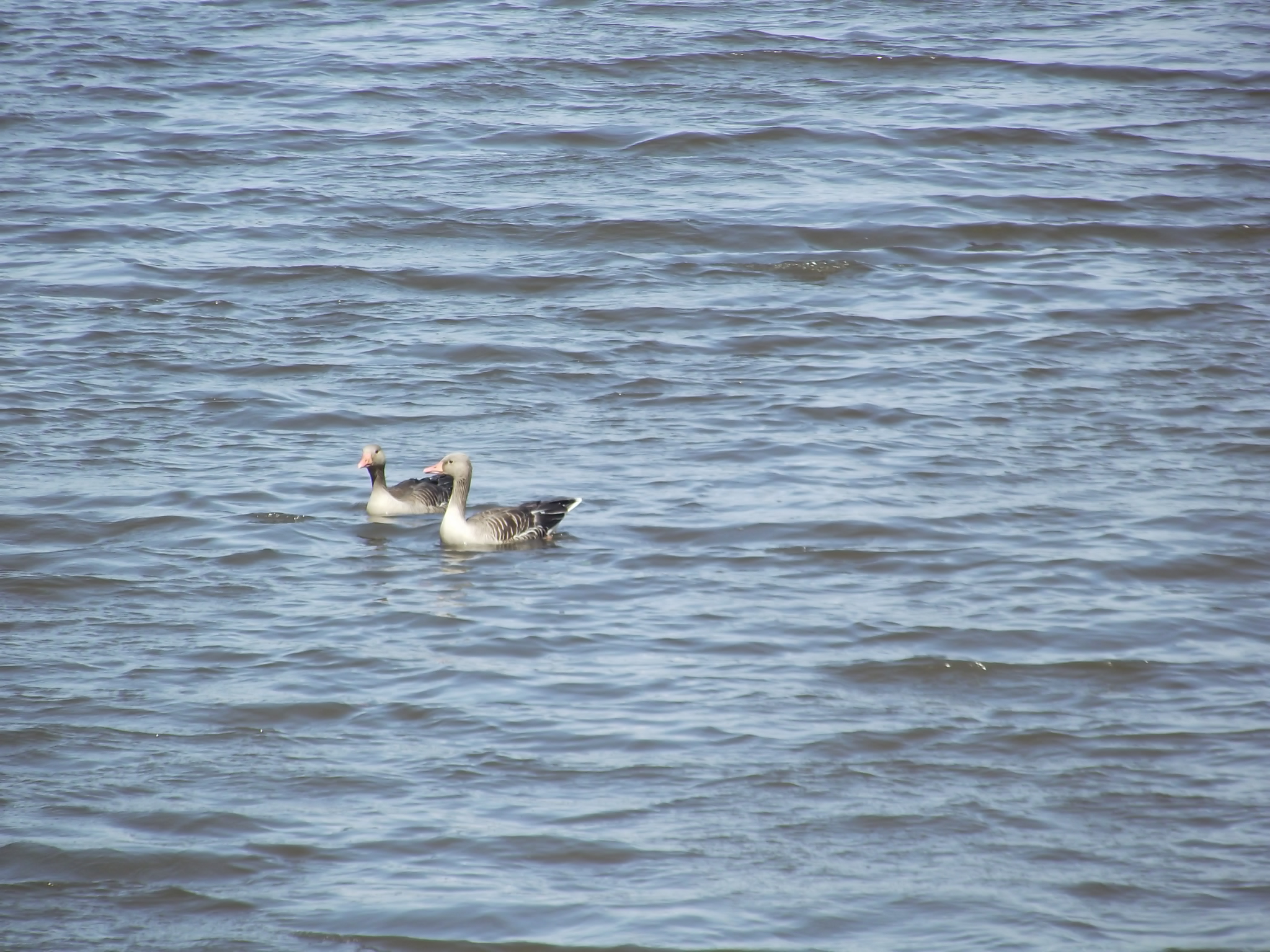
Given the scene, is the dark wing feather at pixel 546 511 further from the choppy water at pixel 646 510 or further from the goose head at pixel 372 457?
the goose head at pixel 372 457

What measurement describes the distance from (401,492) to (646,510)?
1695mm

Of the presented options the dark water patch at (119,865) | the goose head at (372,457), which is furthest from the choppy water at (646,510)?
the goose head at (372,457)

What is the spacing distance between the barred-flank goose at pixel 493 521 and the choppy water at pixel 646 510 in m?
0.17

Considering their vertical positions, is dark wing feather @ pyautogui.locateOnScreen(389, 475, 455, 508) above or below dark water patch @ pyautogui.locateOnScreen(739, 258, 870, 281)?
below

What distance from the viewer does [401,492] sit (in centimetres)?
1070

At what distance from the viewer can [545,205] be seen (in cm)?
1673

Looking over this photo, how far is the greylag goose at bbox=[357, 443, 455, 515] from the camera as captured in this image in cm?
1036

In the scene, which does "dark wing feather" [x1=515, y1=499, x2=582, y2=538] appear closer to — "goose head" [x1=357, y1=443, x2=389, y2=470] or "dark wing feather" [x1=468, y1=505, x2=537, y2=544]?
"dark wing feather" [x1=468, y1=505, x2=537, y2=544]

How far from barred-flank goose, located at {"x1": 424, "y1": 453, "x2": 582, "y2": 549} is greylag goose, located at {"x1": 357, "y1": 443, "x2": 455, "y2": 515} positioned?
356 millimetres

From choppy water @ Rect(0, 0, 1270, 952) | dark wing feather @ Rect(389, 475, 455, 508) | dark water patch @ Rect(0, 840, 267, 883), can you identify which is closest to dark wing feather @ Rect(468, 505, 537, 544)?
choppy water @ Rect(0, 0, 1270, 952)

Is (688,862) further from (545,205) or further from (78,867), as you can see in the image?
(545,205)

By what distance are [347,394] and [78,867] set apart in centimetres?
617

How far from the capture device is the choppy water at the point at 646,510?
249 inches

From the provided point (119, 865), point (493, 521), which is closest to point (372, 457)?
point (493, 521)
